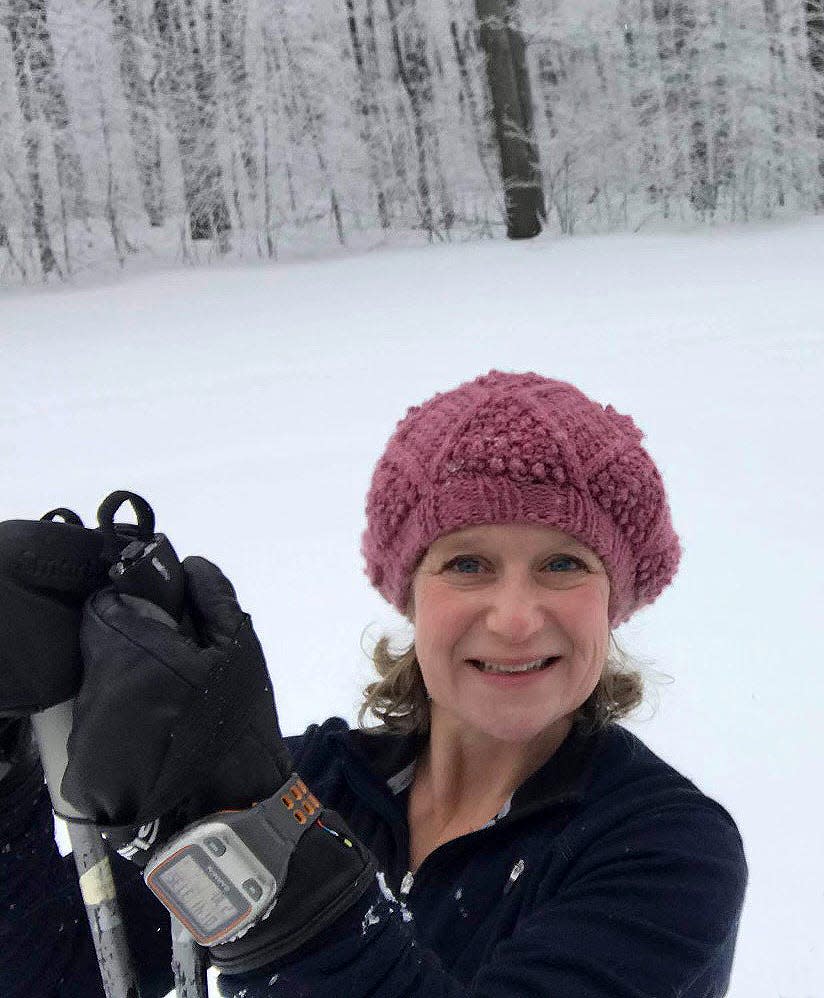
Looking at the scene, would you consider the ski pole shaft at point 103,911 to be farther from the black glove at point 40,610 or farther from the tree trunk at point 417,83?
the tree trunk at point 417,83

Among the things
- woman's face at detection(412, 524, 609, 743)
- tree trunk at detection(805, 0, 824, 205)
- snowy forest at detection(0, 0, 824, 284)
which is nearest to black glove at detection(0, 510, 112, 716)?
woman's face at detection(412, 524, 609, 743)

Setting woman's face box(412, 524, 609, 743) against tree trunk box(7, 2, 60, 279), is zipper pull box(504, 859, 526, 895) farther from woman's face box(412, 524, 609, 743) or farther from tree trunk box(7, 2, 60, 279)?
tree trunk box(7, 2, 60, 279)

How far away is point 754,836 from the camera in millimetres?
2201

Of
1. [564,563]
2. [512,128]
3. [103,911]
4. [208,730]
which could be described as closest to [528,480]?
[564,563]

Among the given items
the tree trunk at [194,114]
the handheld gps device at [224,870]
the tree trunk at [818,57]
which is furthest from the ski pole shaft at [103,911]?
the tree trunk at [818,57]

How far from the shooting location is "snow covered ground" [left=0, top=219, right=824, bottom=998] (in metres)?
2.58

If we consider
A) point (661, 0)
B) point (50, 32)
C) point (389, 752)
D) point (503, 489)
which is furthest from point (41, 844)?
point (661, 0)

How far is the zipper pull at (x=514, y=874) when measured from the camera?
1.04 metres

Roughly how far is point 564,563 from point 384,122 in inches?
365

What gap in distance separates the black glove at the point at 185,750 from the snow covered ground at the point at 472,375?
32.7 inches

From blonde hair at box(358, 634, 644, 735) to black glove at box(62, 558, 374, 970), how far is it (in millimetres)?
392

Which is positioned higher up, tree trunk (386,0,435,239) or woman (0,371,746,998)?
tree trunk (386,0,435,239)

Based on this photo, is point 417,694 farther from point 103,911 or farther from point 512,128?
point 512,128

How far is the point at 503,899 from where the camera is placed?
40.6 inches
